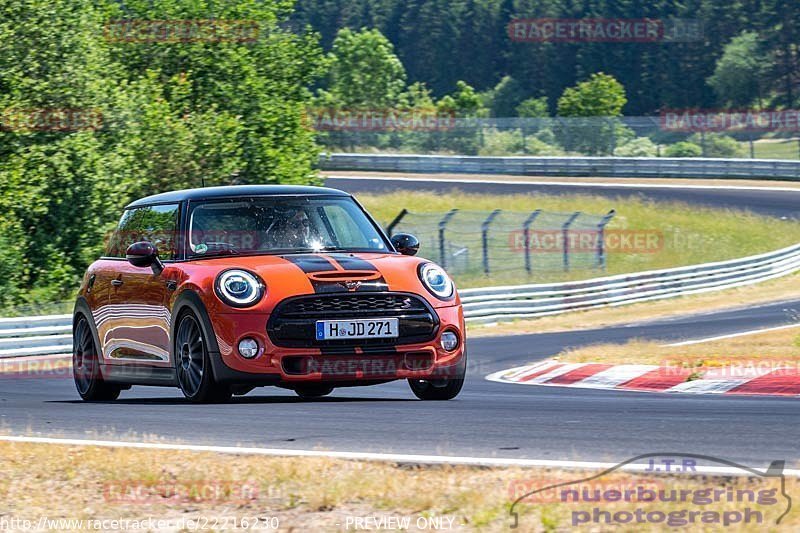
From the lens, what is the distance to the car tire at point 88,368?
10398mm

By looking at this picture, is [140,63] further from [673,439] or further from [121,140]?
[673,439]

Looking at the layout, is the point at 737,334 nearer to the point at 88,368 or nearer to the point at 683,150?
the point at 88,368

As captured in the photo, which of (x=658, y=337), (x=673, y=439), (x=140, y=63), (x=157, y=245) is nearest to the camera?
(x=673, y=439)

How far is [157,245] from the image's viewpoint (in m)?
9.60

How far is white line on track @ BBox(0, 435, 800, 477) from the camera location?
5.66 m

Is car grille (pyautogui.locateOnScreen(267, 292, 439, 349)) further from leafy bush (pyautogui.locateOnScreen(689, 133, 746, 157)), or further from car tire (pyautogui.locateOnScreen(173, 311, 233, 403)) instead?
leafy bush (pyautogui.locateOnScreen(689, 133, 746, 157))

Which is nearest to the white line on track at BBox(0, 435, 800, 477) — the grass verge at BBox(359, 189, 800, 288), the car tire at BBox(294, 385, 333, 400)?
the car tire at BBox(294, 385, 333, 400)

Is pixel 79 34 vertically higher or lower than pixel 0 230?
higher

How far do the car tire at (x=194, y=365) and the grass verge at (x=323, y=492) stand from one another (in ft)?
6.34

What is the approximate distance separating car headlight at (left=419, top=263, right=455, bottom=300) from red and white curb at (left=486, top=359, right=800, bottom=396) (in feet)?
10.1

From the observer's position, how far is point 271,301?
8.35 m

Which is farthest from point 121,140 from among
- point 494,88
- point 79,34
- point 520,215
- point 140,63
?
point 494,88

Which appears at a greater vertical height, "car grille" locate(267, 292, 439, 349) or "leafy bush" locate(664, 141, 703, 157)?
"car grille" locate(267, 292, 439, 349)

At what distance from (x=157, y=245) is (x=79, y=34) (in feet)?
69.9
